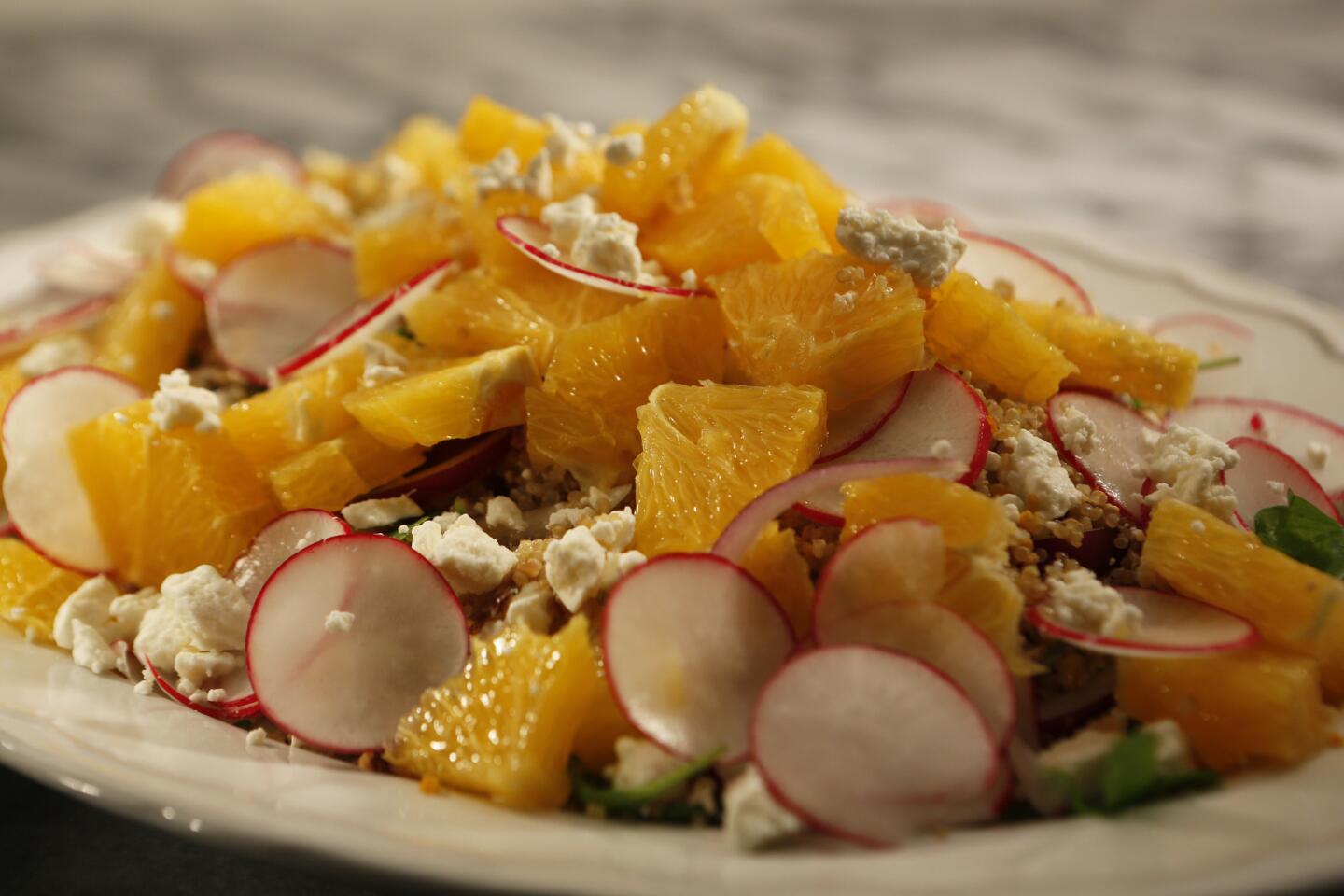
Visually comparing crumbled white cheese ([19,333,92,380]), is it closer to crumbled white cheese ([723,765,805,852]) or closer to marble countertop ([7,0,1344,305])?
crumbled white cheese ([723,765,805,852])

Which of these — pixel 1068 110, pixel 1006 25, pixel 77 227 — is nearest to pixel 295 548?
pixel 77 227

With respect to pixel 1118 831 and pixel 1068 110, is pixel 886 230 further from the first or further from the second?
pixel 1068 110

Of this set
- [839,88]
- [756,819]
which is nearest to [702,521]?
[756,819]

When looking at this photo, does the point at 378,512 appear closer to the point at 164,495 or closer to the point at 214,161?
the point at 164,495

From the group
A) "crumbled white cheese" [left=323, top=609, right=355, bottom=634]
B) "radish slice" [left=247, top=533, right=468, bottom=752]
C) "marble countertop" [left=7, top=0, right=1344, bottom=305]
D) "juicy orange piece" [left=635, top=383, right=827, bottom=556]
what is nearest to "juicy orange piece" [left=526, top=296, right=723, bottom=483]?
"juicy orange piece" [left=635, top=383, right=827, bottom=556]

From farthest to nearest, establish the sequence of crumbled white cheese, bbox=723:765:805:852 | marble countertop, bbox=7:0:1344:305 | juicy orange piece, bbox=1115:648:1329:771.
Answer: marble countertop, bbox=7:0:1344:305
juicy orange piece, bbox=1115:648:1329:771
crumbled white cheese, bbox=723:765:805:852

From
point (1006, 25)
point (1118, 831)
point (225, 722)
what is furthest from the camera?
point (1006, 25)
